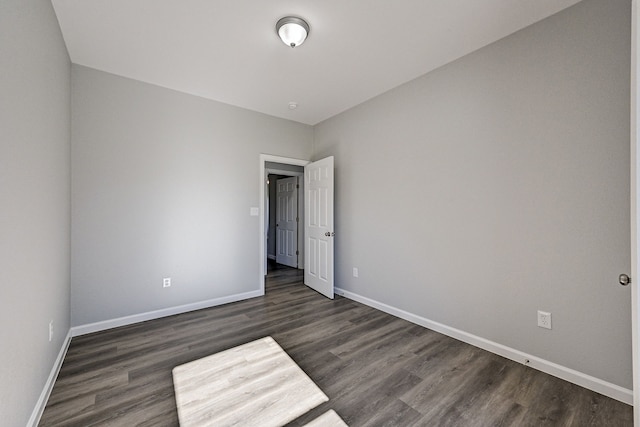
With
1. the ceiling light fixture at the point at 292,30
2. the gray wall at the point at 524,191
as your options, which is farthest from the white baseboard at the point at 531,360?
the ceiling light fixture at the point at 292,30

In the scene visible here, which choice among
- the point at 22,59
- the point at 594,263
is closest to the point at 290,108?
the point at 22,59

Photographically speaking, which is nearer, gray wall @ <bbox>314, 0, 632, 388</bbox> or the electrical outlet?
gray wall @ <bbox>314, 0, 632, 388</bbox>

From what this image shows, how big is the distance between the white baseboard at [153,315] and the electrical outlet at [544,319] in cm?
320

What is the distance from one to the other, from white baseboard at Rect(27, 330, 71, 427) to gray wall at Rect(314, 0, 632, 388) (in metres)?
3.02

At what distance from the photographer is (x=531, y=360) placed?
2066 millimetres

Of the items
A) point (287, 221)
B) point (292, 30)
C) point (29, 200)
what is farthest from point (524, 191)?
point (287, 221)

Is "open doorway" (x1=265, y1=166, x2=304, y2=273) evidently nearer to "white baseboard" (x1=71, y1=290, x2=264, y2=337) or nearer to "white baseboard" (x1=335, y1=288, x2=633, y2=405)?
"white baseboard" (x1=71, y1=290, x2=264, y2=337)

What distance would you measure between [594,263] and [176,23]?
355cm

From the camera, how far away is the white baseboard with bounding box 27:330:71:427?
4.89ft

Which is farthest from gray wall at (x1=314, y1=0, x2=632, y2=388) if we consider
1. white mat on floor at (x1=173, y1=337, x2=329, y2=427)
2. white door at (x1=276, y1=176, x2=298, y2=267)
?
white door at (x1=276, y1=176, x2=298, y2=267)

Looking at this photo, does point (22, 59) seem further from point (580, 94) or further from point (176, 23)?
point (580, 94)

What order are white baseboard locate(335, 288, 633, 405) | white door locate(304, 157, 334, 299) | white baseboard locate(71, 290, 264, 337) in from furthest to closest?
1. white door locate(304, 157, 334, 299)
2. white baseboard locate(71, 290, 264, 337)
3. white baseboard locate(335, 288, 633, 405)

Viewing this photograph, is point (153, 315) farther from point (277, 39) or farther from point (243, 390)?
point (277, 39)

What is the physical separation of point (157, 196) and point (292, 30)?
7.64 feet
